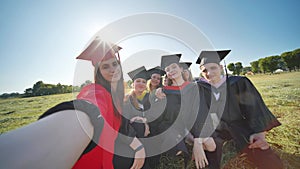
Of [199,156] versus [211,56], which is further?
[211,56]

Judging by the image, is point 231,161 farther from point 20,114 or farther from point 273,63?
point 273,63

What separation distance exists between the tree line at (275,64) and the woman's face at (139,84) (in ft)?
174

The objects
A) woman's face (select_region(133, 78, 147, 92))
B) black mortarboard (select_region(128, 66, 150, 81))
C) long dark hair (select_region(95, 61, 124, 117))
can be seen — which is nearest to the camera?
long dark hair (select_region(95, 61, 124, 117))

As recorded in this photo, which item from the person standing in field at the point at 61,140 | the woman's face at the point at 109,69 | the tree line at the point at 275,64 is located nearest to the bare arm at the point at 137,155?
the person standing in field at the point at 61,140

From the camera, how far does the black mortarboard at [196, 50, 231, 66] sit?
2.79m

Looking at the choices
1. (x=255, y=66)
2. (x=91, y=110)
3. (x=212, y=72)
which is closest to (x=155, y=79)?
(x=212, y=72)

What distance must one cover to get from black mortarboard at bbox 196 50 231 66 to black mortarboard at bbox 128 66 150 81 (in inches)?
74.9

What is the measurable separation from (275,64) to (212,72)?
227 ft

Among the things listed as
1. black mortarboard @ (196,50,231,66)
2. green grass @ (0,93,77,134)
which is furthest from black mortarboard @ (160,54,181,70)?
green grass @ (0,93,77,134)

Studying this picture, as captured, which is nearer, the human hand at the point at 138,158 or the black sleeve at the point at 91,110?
the black sleeve at the point at 91,110

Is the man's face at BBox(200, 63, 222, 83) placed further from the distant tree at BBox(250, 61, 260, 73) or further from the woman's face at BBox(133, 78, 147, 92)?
the distant tree at BBox(250, 61, 260, 73)

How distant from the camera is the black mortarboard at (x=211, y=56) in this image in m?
2.79

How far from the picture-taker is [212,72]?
264cm

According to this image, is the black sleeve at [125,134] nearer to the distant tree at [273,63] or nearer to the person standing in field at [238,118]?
the person standing in field at [238,118]
